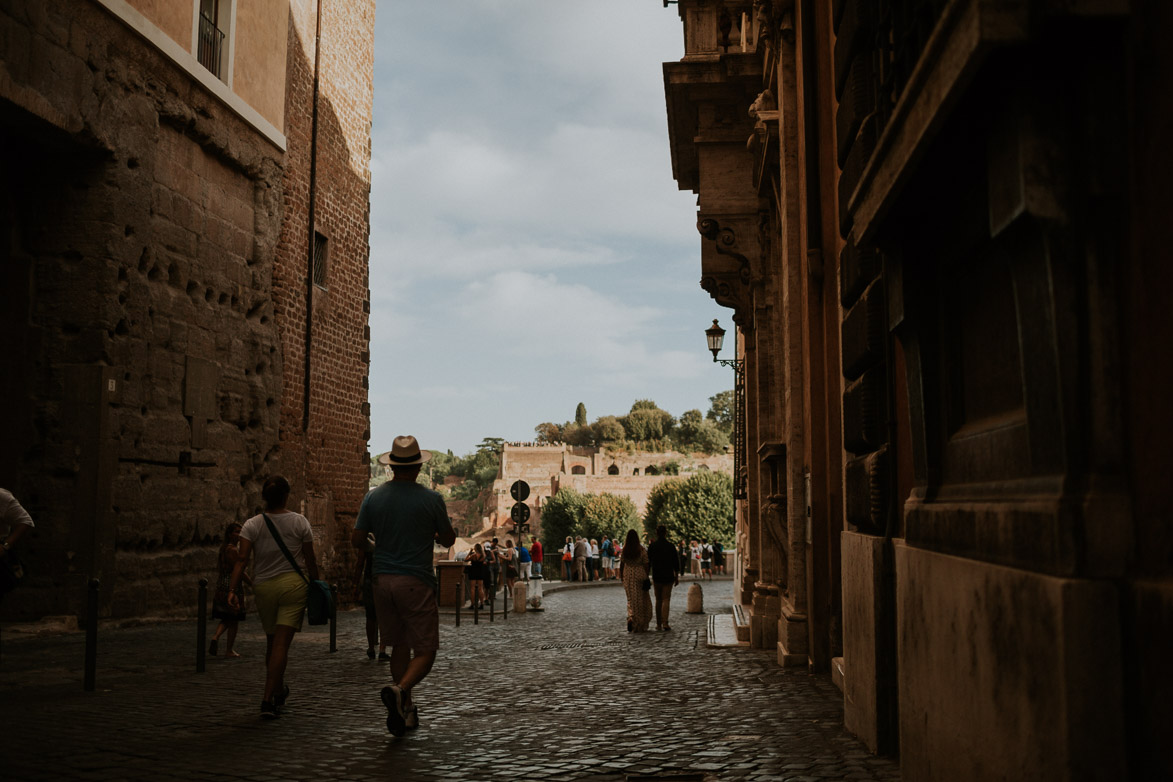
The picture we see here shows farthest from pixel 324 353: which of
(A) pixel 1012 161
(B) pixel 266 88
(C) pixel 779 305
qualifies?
(A) pixel 1012 161

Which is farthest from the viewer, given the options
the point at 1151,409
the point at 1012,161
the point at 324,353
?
the point at 324,353

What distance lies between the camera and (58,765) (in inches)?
215

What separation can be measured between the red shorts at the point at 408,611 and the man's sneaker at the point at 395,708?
0.31 metres

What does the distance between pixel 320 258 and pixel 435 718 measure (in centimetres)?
1497

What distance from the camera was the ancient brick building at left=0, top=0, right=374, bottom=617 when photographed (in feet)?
43.2

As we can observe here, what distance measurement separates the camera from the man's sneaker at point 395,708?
643cm

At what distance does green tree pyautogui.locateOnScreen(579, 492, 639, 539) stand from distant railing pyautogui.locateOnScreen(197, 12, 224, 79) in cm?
5721

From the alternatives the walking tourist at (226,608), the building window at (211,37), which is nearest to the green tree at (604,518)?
the building window at (211,37)

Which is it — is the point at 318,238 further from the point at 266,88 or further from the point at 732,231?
the point at 732,231

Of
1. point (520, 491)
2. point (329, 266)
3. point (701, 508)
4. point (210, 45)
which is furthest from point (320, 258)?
point (701, 508)

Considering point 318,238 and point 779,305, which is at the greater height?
point 318,238

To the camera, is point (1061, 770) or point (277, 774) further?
point (277, 774)

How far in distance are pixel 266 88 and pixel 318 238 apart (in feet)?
11.3

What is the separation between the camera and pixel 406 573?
6738 mm
